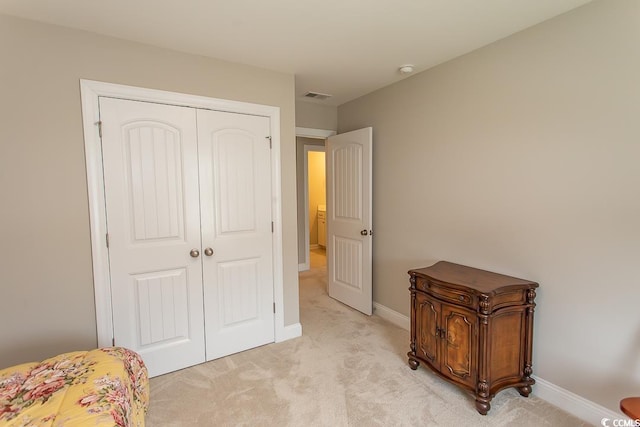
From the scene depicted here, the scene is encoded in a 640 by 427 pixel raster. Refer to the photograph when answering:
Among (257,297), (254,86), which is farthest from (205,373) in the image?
(254,86)

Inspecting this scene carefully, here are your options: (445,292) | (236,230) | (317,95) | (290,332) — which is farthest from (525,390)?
(317,95)

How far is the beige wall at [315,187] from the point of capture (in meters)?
6.78

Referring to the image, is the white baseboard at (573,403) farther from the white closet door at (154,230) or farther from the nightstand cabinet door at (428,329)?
the white closet door at (154,230)

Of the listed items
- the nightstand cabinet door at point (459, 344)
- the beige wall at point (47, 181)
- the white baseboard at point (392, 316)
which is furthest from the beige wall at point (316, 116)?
the nightstand cabinet door at point (459, 344)

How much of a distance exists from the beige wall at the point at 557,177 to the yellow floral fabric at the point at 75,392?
7.74ft

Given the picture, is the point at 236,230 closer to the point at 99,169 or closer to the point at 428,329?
the point at 99,169

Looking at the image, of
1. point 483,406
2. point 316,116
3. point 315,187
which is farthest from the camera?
point 315,187

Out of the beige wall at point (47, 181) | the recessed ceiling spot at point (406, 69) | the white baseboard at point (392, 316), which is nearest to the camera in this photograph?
the beige wall at point (47, 181)

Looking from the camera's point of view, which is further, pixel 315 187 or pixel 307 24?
pixel 315 187

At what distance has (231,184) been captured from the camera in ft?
8.53

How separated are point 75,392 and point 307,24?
7.25ft

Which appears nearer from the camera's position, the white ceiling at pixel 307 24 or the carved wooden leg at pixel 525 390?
the white ceiling at pixel 307 24

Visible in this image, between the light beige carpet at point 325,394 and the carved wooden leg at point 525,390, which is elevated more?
the carved wooden leg at point 525,390

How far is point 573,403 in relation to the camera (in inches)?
75.7
